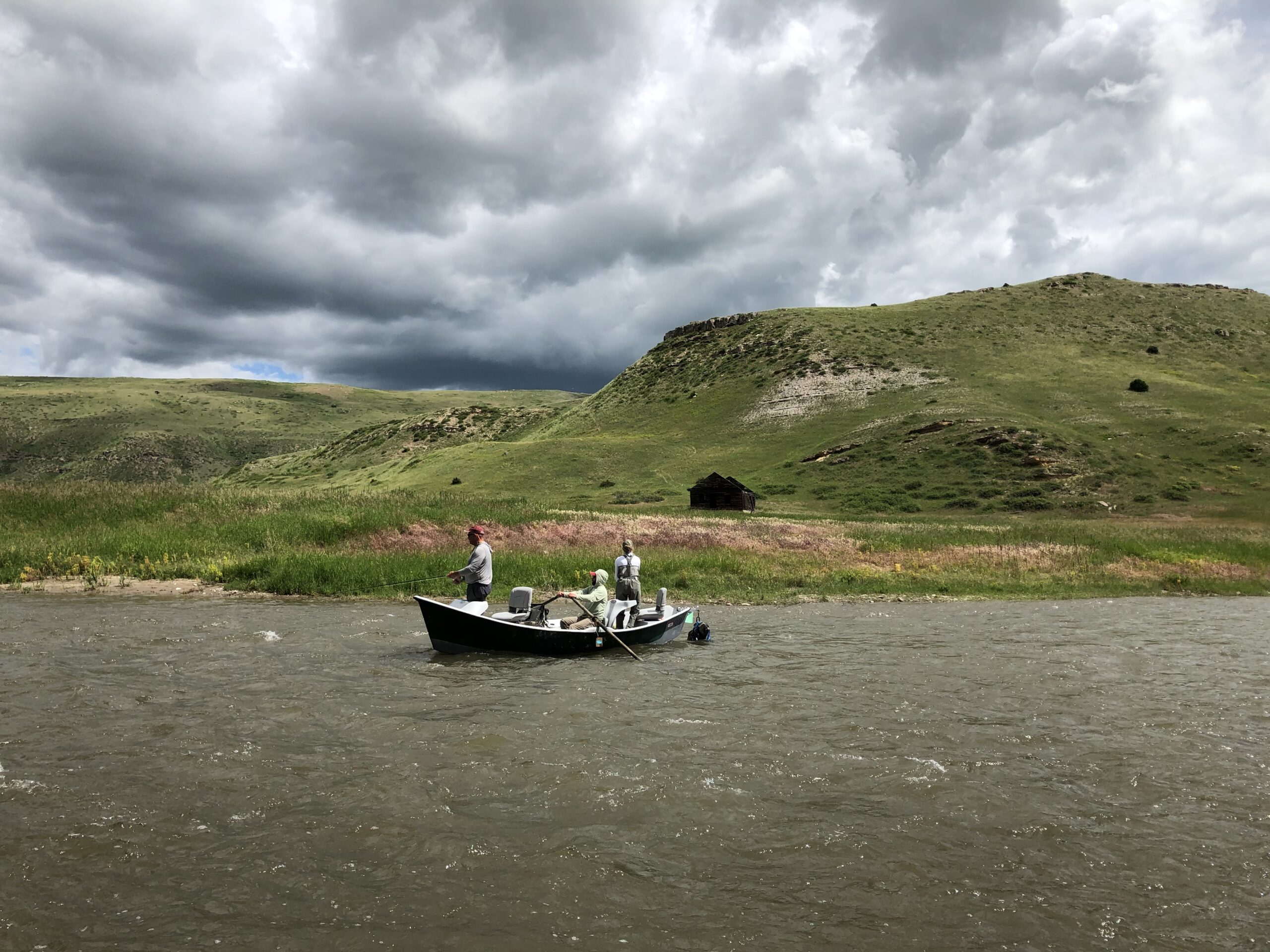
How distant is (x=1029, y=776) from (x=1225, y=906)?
10.9ft

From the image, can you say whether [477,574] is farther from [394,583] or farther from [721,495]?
[721,495]

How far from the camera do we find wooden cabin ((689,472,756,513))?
7106 centimetres

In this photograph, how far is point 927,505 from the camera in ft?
225

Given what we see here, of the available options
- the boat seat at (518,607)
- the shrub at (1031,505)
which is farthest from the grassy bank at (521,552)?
the shrub at (1031,505)

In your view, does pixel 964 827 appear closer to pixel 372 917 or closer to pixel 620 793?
pixel 620 793

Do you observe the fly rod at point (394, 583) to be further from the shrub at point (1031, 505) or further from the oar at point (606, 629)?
the shrub at point (1031, 505)

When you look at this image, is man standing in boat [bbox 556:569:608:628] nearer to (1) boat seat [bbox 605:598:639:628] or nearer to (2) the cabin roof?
(1) boat seat [bbox 605:598:639:628]

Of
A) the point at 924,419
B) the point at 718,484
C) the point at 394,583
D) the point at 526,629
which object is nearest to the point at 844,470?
the point at 924,419

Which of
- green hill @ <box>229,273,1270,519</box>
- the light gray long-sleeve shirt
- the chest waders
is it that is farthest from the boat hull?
green hill @ <box>229,273,1270,519</box>

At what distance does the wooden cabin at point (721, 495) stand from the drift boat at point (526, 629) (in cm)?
4982

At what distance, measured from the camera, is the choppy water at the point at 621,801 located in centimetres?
691

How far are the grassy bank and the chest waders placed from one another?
6073 mm

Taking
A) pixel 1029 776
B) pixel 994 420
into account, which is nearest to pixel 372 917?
pixel 1029 776

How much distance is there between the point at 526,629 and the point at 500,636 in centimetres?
68
